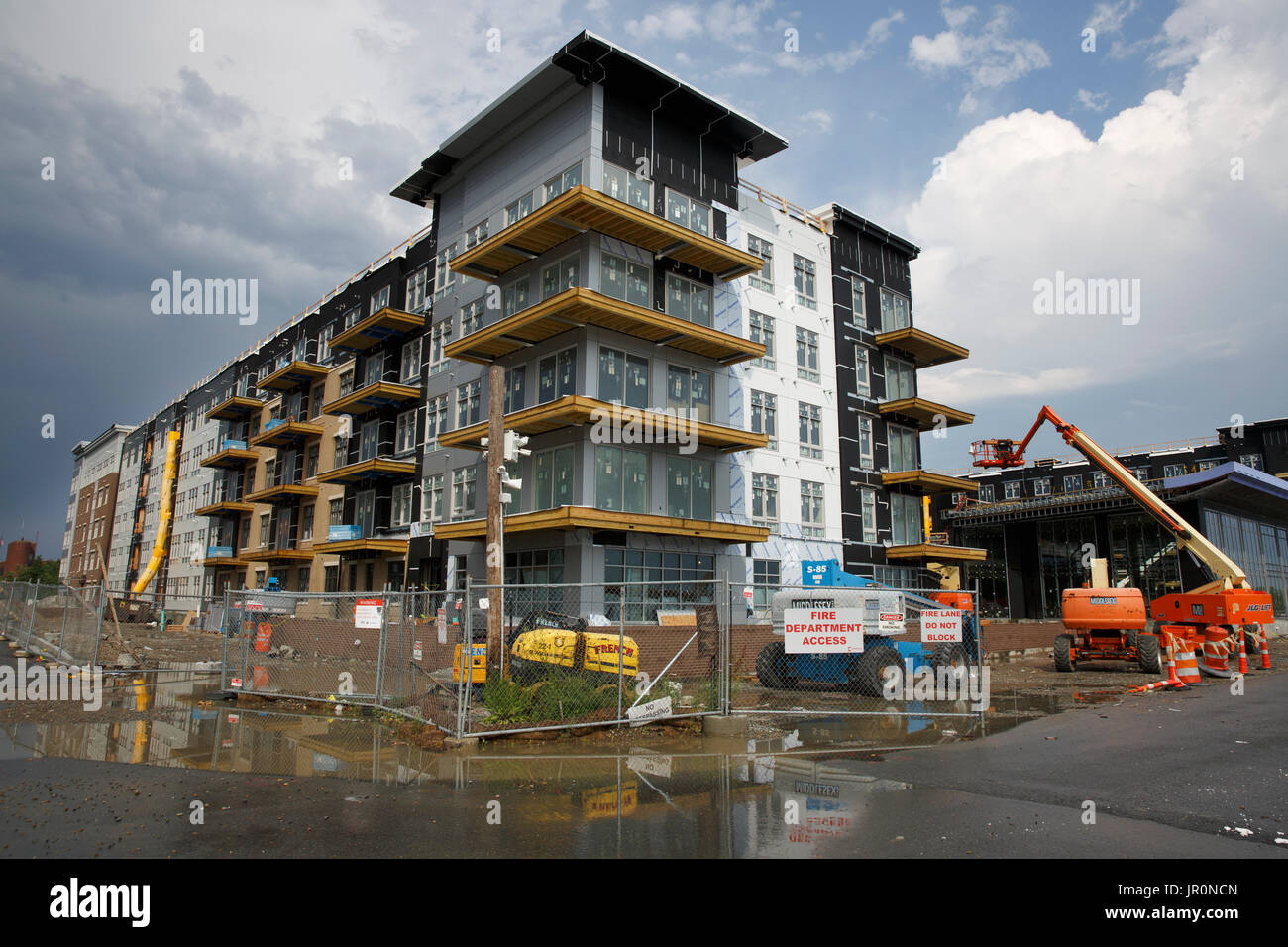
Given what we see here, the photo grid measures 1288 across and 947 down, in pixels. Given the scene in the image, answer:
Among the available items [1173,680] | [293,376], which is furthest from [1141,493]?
[293,376]

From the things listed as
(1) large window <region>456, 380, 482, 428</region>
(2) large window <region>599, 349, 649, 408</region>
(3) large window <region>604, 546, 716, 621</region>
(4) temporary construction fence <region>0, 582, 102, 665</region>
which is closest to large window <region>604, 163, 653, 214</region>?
(2) large window <region>599, 349, 649, 408</region>

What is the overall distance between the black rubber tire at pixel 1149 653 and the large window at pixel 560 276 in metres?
19.3

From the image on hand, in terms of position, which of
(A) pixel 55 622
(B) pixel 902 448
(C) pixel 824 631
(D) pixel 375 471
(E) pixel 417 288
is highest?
(E) pixel 417 288

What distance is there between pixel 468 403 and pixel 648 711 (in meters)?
23.1

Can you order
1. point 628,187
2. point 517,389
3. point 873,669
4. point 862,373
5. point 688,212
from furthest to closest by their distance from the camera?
1. point 862,373
2. point 688,212
3. point 517,389
4. point 628,187
5. point 873,669

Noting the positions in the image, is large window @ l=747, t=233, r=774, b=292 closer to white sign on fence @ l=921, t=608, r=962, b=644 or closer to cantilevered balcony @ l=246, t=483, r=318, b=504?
white sign on fence @ l=921, t=608, r=962, b=644

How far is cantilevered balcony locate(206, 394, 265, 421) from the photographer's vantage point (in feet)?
178

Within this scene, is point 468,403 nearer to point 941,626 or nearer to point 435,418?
point 435,418

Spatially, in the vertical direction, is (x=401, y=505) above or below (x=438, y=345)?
below

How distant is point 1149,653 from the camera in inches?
806

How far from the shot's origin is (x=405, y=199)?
3766 cm

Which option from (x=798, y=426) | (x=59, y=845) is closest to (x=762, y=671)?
(x=59, y=845)

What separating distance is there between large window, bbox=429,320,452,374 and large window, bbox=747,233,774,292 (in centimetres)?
1326

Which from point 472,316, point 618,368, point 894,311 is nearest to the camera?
point 618,368
